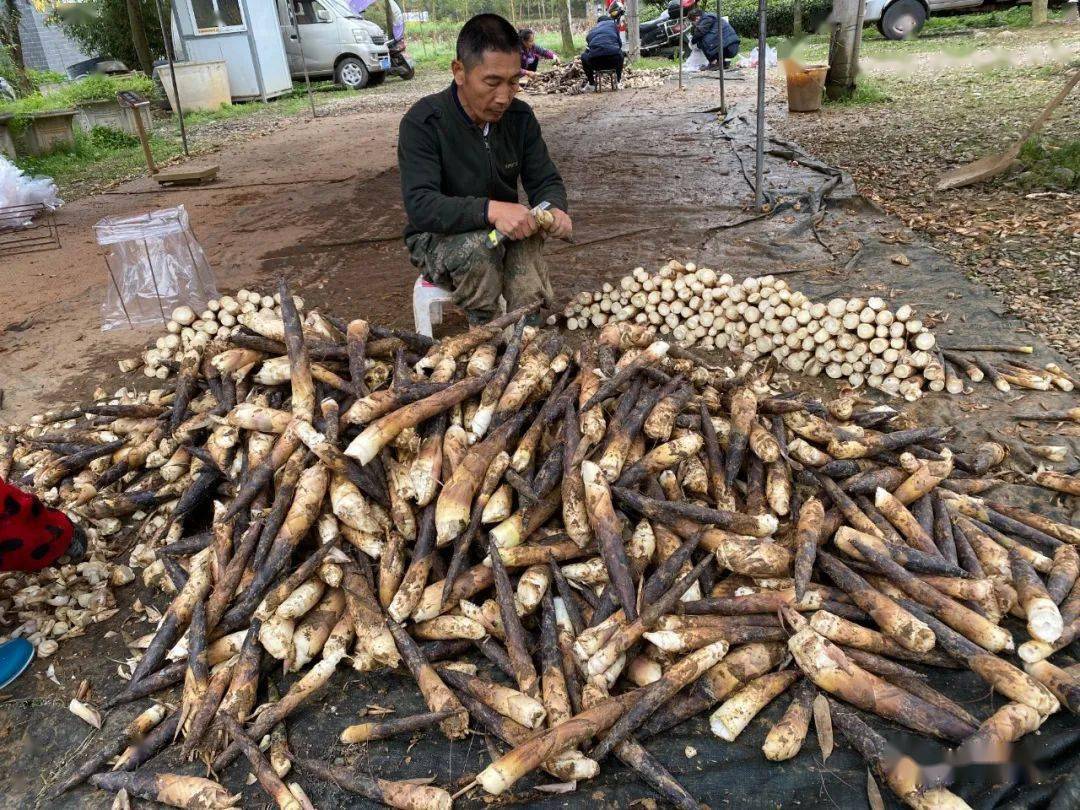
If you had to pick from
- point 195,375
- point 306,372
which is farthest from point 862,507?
point 195,375

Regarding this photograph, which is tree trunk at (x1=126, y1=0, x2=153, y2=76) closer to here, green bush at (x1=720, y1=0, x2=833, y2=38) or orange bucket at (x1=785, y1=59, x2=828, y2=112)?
orange bucket at (x1=785, y1=59, x2=828, y2=112)

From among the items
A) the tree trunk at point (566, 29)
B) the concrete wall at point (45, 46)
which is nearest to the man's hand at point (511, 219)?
the tree trunk at point (566, 29)

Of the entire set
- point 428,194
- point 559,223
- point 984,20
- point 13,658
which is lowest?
point 13,658

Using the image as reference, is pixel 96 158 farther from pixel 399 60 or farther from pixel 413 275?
pixel 399 60

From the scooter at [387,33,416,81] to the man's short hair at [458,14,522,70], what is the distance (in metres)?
18.4

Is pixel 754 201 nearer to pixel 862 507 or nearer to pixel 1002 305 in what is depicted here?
pixel 1002 305

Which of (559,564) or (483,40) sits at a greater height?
(483,40)

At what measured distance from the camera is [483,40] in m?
3.30

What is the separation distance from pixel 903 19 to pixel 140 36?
62.0 ft

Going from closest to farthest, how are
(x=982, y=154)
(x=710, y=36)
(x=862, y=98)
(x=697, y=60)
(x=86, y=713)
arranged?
1. (x=86, y=713)
2. (x=982, y=154)
3. (x=862, y=98)
4. (x=710, y=36)
5. (x=697, y=60)

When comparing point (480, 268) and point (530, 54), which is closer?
point (480, 268)

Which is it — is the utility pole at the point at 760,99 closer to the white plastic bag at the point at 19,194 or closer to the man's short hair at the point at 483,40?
the man's short hair at the point at 483,40

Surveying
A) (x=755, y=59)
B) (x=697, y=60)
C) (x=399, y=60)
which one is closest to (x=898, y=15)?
(x=755, y=59)

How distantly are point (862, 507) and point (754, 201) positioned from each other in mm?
4804
